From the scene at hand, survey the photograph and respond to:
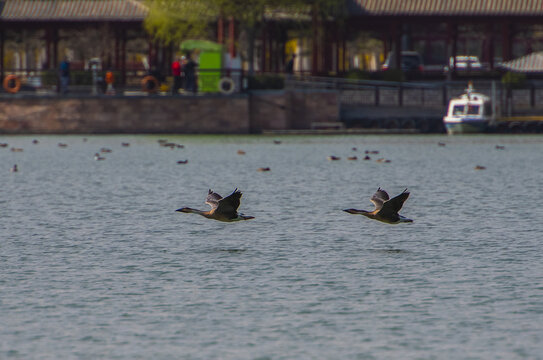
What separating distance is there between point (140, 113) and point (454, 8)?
629 inches

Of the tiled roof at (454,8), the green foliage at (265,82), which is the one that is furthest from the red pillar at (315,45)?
the green foliage at (265,82)

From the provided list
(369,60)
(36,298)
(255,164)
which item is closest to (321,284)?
(36,298)

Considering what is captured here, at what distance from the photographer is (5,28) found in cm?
6062

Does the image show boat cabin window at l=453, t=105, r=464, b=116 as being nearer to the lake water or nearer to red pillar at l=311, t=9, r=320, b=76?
red pillar at l=311, t=9, r=320, b=76

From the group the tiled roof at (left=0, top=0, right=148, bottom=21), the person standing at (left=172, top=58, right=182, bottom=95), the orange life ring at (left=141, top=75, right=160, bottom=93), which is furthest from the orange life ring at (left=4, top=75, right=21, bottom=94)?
the tiled roof at (left=0, top=0, right=148, bottom=21)

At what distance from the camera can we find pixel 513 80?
5425 cm

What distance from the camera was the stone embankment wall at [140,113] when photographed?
5038cm

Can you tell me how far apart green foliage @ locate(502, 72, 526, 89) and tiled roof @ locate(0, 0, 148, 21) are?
1662cm

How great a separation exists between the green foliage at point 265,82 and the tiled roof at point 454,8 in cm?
715

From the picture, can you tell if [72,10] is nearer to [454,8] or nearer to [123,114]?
[123,114]

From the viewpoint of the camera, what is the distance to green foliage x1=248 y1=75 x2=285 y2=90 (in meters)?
52.0

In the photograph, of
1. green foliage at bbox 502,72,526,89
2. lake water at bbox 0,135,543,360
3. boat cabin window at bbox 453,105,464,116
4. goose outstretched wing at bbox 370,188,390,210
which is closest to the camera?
lake water at bbox 0,135,543,360

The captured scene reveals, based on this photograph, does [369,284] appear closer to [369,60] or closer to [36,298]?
[36,298]

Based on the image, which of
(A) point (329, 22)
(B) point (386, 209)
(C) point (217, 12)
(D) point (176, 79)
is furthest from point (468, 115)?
(B) point (386, 209)
